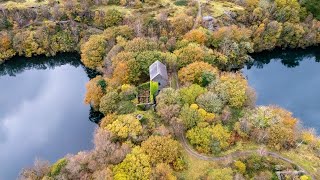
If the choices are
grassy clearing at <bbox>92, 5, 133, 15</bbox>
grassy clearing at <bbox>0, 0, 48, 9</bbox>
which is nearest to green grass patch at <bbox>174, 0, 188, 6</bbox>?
grassy clearing at <bbox>92, 5, 133, 15</bbox>

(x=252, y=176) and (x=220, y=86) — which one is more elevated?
(x=220, y=86)

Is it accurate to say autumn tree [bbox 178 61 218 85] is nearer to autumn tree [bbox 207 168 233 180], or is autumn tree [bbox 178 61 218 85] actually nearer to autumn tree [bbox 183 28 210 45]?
autumn tree [bbox 183 28 210 45]

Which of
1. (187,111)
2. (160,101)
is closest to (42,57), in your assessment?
(160,101)

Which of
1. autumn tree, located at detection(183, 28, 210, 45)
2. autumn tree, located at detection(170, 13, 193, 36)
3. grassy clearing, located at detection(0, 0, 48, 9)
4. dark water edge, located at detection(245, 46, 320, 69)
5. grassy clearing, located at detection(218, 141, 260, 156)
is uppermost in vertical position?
grassy clearing, located at detection(0, 0, 48, 9)

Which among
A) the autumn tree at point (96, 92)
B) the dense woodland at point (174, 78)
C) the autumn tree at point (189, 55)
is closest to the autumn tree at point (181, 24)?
the dense woodland at point (174, 78)

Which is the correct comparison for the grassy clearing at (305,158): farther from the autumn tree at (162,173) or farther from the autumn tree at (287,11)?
the autumn tree at (287,11)

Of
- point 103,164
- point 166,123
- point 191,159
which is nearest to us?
point 103,164

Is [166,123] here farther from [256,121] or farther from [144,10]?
[144,10]
